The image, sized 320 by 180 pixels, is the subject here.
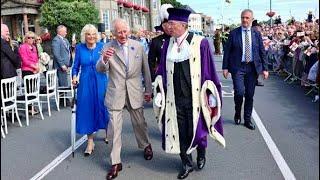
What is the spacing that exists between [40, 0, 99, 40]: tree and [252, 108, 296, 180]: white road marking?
96.4ft

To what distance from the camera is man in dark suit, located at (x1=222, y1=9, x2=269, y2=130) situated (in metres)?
7.43

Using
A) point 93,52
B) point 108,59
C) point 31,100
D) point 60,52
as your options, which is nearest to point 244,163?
point 108,59

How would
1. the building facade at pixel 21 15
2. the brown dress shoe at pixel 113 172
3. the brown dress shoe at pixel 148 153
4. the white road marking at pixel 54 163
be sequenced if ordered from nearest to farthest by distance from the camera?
the brown dress shoe at pixel 113 172
the white road marking at pixel 54 163
the brown dress shoe at pixel 148 153
the building facade at pixel 21 15

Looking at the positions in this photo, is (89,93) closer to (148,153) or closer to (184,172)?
(148,153)

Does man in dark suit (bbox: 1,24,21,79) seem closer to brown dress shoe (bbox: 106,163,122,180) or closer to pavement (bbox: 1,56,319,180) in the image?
pavement (bbox: 1,56,319,180)

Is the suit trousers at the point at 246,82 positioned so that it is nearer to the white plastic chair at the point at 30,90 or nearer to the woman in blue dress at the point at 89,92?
the woman in blue dress at the point at 89,92

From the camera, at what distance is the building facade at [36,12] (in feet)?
140

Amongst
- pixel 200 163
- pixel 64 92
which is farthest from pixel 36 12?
pixel 200 163

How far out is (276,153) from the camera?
5.98m

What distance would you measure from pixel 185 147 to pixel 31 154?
2672 millimetres

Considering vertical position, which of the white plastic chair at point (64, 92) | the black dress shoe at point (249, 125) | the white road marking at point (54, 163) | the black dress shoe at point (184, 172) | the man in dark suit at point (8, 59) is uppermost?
the man in dark suit at point (8, 59)

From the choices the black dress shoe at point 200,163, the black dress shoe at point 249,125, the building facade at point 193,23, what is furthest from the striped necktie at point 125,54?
the black dress shoe at point 249,125

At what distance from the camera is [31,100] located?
351 inches

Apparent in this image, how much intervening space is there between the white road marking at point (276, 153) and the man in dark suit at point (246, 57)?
314mm
